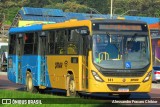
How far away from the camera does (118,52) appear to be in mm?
19156

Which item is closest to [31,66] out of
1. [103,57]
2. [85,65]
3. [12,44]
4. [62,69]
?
[12,44]

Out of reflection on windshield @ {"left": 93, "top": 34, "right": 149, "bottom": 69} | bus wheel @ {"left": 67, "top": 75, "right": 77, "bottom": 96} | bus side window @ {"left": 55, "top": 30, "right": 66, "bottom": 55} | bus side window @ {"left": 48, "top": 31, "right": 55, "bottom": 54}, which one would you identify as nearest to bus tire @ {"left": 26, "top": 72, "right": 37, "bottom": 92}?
bus side window @ {"left": 48, "top": 31, "right": 55, "bottom": 54}

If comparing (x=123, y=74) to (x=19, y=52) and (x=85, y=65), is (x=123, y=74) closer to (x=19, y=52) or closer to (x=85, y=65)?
(x=85, y=65)

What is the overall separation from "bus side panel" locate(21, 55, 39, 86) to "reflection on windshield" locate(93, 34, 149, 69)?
5536mm

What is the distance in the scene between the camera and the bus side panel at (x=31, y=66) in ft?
79.4

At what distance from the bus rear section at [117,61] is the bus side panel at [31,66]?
5.47 metres

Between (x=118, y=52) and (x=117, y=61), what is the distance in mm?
322

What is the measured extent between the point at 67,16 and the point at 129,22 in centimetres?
8179

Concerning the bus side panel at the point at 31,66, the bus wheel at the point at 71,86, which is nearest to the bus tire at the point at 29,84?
the bus side panel at the point at 31,66

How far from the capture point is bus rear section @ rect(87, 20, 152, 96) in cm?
1903

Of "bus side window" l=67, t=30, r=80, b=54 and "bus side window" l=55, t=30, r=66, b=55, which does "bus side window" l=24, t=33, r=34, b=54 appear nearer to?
"bus side window" l=55, t=30, r=66, b=55

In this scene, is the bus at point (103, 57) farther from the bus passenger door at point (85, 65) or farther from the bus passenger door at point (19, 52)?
the bus passenger door at point (19, 52)

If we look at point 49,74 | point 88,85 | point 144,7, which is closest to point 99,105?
point 88,85

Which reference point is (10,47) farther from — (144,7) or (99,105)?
(144,7)
